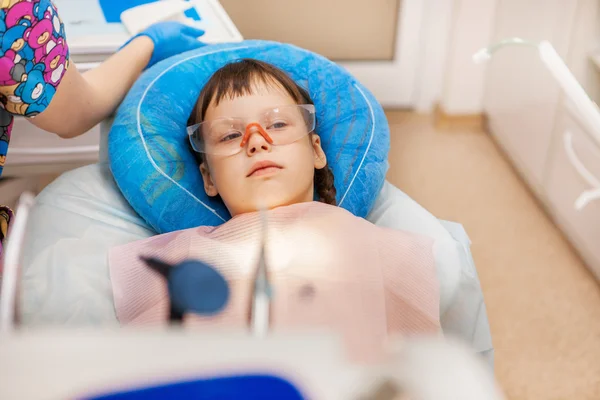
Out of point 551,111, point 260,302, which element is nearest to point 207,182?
point 260,302

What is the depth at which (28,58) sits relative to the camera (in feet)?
3.21

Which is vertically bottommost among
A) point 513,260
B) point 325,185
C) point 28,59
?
point 513,260

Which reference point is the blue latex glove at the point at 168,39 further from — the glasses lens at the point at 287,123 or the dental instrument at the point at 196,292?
the dental instrument at the point at 196,292

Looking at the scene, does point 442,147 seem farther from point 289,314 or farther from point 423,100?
point 289,314

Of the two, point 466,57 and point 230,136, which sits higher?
point 230,136

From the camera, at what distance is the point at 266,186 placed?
3.99 feet

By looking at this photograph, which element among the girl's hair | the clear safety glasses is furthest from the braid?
the clear safety glasses

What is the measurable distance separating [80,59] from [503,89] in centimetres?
166

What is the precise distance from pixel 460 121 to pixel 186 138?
1680 mm

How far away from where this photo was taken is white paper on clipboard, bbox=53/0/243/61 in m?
1.68

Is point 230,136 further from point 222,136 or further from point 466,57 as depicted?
point 466,57

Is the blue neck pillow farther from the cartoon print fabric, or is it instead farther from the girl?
the cartoon print fabric

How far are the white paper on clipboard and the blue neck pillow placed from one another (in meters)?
0.25

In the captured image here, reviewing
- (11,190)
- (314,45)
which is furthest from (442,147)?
(11,190)
